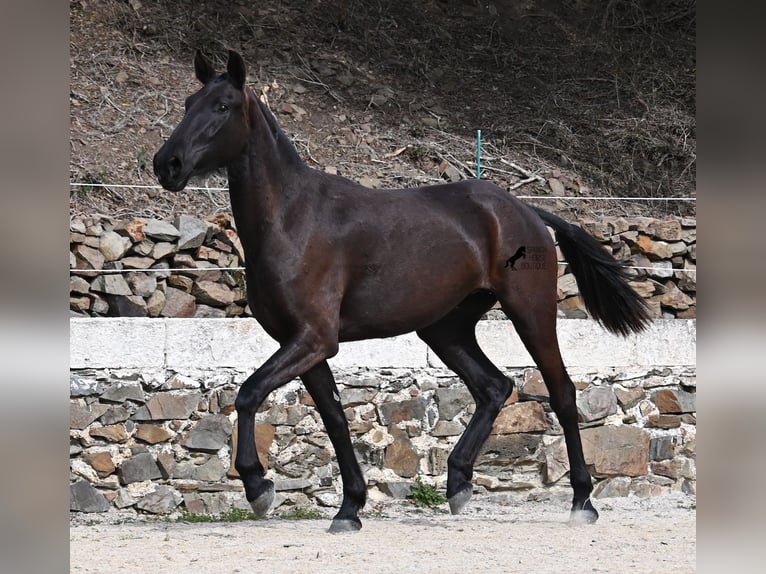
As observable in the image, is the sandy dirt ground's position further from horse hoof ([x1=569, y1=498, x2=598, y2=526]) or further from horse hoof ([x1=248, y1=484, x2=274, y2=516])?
horse hoof ([x1=248, y1=484, x2=274, y2=516])

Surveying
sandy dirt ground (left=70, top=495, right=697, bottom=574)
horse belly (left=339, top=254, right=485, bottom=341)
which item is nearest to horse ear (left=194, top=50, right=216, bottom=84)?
horse belly (left=339, top=254, right=485, bottom=341)

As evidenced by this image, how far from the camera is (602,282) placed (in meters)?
4.98

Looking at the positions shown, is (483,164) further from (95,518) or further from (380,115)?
(95,518)

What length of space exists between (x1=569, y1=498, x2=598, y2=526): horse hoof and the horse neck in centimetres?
211

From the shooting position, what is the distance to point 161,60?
991 centimetres

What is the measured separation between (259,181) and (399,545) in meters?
1.77

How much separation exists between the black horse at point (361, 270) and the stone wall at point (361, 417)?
118cm

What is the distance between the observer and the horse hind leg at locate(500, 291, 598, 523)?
464 centimetres

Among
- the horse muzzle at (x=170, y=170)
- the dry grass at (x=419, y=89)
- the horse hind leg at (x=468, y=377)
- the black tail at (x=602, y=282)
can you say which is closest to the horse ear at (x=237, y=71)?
the horse muzzle at (x=170, y=170)

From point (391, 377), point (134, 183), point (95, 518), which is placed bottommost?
point (95, 518)

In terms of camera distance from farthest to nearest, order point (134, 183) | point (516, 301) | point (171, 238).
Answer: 1. point (134, 183)
2. point (171, 238)
3. point (516, 301)

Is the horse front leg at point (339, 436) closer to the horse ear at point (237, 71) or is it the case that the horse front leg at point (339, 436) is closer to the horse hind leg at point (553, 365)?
the horse hind leg at point (553, 365)
